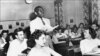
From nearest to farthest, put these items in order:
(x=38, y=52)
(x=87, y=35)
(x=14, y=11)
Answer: (x=38, y=52)
(x=87, y=35)
(x=14, y=11)

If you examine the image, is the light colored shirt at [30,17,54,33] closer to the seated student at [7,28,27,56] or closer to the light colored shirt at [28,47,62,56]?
the seated student at [7,28,27,56]

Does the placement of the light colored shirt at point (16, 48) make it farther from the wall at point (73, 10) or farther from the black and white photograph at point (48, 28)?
the wall at point (73, 10)

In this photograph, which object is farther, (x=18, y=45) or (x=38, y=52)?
(x=18, y=45)

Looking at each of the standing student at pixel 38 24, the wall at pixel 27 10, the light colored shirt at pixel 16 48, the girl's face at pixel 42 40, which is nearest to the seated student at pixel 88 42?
the standing student at pixel 38 24

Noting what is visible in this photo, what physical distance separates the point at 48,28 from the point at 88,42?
0.99m

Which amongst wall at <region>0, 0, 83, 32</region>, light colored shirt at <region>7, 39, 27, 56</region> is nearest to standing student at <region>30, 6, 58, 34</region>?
light colored shirt at <region>7, 39, 27, 56</region>

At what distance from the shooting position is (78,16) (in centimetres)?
970

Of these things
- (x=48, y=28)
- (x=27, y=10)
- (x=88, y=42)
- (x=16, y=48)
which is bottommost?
(x=88, y=42)

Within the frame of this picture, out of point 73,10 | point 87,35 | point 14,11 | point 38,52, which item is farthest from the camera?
point 73,10

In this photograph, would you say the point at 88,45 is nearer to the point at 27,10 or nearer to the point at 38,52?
the point at 38,52

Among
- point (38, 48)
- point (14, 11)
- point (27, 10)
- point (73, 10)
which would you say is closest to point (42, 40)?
point (38, 48)

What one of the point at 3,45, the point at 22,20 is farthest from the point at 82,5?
the point at 3,45

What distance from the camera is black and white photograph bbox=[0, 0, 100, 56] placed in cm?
299

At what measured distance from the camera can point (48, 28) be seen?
148 inches
